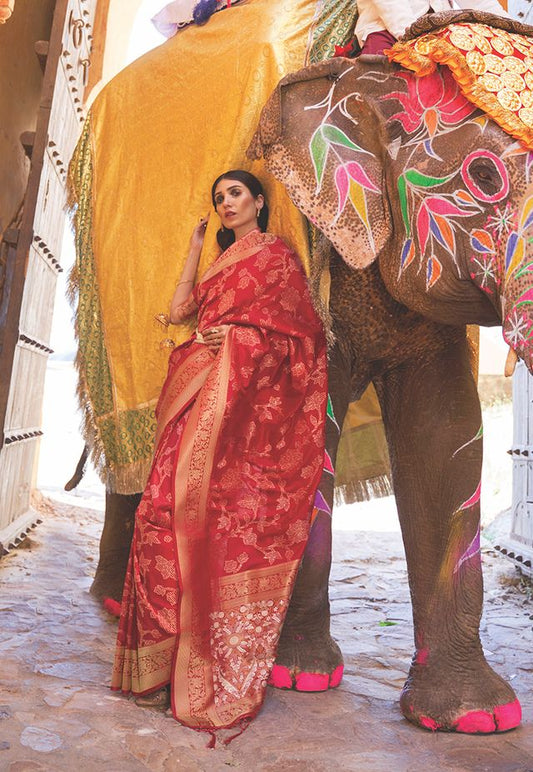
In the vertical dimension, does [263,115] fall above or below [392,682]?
above

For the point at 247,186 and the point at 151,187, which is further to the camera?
the point at 151,187

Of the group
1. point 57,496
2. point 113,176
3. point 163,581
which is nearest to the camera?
point 163,581

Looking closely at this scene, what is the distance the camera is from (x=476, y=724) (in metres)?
2.13

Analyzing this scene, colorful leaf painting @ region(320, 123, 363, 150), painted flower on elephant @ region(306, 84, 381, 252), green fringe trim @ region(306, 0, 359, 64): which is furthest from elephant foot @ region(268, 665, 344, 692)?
green fringe trim @ region(306, 0, 359, 64)

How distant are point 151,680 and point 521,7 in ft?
11.3

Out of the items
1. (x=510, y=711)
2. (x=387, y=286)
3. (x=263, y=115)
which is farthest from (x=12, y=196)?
(x=510, y=711)

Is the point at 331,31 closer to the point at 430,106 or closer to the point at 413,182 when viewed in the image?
the point at 430,106

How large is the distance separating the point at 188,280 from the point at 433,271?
0.81 meters

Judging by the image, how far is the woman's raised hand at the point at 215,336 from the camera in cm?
225

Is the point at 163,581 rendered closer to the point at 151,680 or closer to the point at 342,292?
the point at 151,680

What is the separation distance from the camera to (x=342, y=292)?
7.71 feet

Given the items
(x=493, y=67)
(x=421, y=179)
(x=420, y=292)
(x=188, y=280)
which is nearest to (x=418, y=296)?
(x=420, y=292)

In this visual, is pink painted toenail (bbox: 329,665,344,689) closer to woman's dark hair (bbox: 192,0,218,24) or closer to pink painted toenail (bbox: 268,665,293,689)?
pink painted toenail (bbox: 268,665,293,689)

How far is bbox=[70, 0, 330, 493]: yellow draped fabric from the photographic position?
2.50 m
